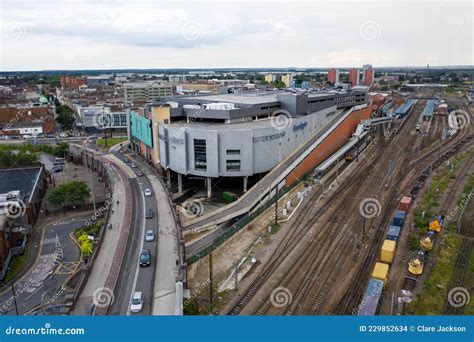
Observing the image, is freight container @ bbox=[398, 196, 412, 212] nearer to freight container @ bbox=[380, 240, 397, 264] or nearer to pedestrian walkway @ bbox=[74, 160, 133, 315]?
freight container @ bbox=[380, 240, 397, 264]

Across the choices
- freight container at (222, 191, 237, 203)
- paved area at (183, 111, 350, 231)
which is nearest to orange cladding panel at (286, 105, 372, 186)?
paved area at (183, 111, 350, 231)

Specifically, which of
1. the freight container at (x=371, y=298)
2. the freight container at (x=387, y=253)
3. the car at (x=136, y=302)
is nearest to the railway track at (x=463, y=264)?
the freight container at (x=371, y=298)

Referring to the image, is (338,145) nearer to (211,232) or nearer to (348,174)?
(348,174)

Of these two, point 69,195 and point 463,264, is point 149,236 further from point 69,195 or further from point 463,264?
point 463,264

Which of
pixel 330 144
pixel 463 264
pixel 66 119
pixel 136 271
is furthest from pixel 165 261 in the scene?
pixel 66 119

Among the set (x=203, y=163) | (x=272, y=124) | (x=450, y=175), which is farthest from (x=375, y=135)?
(x=203, y=163)

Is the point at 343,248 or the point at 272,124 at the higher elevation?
the point at 272,124
